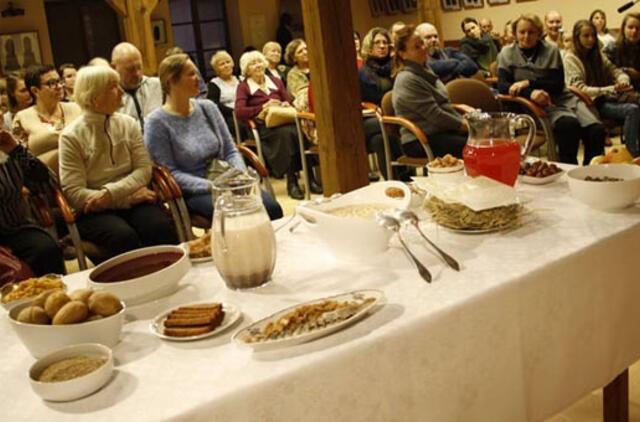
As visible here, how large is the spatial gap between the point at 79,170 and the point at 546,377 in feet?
7.75

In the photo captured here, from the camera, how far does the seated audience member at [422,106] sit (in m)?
4.11

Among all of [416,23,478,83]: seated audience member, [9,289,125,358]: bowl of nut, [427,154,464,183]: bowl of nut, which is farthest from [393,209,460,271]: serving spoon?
[416,23,478,83]: seated audience member

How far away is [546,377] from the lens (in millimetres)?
1452

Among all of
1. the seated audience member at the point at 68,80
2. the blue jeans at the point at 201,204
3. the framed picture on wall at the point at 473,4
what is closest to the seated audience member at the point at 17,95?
the seated audience member at the point at 68,80

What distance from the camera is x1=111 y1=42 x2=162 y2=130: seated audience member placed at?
14.0 feet

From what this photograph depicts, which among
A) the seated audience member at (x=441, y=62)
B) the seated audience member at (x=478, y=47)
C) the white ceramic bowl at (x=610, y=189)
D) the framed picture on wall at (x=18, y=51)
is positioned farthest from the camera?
the framed picture on wall at (x=18, y=51)

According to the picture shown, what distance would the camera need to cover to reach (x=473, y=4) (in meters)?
9.24

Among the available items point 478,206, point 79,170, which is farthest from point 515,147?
point 79,170

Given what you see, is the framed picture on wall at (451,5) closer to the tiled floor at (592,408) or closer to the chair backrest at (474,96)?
the chair backrest at (474,96)

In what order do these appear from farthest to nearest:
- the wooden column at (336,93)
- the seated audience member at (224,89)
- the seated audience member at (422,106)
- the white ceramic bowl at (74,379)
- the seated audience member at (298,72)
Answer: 1. the seated audience member at (224,89)
2. the seated audience member at (298,72)
3. the seated audience member at (422,106)
4. the wooden column at (336,93)
5. the white ceramic bowl at (74,379)

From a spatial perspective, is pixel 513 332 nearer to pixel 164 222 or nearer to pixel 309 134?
pixel 164 222

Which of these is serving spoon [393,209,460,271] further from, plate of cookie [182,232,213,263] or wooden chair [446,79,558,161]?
wooden chair [446,79,558,161]

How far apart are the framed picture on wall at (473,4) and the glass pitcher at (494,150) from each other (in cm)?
779

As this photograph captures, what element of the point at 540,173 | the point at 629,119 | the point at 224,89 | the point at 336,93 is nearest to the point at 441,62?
the point at 629,119
